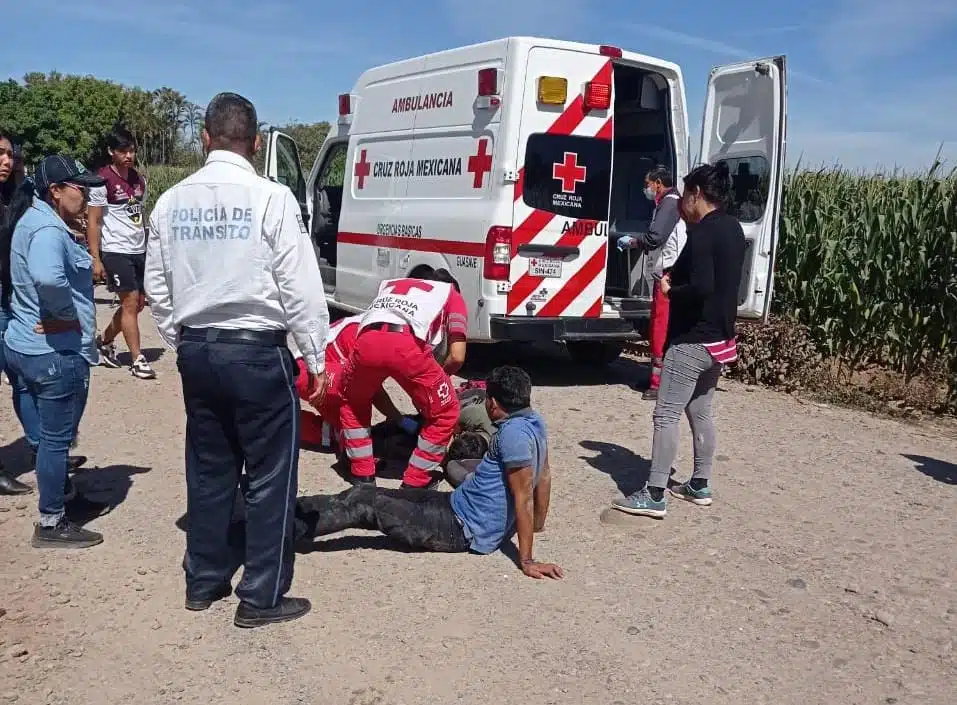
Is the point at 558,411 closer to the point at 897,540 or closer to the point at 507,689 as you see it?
the point at 897,540

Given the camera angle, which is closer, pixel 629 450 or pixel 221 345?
pixel 221 345

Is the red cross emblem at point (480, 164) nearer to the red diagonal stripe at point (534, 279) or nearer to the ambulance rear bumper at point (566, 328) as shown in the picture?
the red diagonal stripe at point (534, 279)

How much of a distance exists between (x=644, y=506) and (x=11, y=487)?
351 cm

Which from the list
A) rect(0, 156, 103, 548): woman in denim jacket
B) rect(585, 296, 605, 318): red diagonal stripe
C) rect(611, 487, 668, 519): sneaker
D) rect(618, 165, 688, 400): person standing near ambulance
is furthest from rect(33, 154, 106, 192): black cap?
rect(618, 165, 688, 400): person standing near ambulance

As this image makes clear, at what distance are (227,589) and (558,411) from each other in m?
3.93

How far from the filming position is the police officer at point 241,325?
341 centimetres

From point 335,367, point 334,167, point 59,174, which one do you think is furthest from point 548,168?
point 59,174

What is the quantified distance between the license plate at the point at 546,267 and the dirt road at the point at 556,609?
2100 millimetres

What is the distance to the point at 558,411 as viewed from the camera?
7.46 meters

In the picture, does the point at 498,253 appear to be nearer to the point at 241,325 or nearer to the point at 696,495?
the point at 696,495

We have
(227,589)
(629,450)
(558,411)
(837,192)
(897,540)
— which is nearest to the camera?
(227,589)

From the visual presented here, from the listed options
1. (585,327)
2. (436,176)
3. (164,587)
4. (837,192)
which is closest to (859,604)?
(164,587)

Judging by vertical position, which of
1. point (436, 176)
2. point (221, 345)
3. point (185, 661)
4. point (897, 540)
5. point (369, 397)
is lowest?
point (185, 661)

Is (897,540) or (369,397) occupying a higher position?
(369,397)
